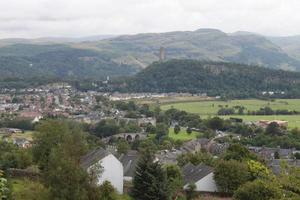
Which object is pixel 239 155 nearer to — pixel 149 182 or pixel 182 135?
pixel 149 182

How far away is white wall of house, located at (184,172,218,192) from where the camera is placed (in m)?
40.4

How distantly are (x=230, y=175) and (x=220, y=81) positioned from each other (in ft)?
489

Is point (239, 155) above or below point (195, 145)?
above

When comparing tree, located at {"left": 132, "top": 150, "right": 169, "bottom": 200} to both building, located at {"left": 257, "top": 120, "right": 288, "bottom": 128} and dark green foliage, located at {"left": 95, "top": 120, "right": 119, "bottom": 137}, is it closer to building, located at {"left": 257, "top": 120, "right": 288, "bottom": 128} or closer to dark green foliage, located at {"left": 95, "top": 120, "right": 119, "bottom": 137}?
dark green foliage, located at {"left": 95, "top": 120, "right": 119, "bottom": 137}

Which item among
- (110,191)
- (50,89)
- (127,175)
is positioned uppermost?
(110,191)

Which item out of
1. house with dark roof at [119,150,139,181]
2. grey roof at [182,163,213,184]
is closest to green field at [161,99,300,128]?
grey roof at [182,163,213,184]

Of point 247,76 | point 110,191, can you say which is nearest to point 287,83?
point 247,76

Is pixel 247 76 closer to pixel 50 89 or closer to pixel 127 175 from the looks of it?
pixel 50 89

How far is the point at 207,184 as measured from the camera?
40.8 m

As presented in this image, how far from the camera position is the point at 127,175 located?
4172 cm

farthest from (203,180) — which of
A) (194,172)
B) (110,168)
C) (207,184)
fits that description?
(110,168)

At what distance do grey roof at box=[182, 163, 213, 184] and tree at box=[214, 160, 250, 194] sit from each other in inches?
58.9

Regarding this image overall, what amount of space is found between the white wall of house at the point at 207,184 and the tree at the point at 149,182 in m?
10.4

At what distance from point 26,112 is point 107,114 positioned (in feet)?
62.9
